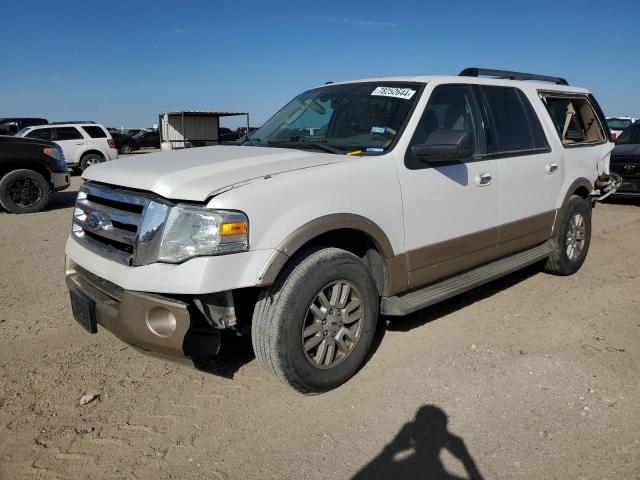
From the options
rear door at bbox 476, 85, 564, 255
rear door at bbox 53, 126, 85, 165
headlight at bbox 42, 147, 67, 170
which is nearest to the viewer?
rear door at bbox 476, 85, 564, 255

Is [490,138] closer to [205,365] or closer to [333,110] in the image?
[333,110]

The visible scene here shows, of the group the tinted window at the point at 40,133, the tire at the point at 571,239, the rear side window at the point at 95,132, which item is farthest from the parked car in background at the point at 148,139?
the tire at the point at 571,239

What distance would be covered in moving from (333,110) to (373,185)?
1120 millimetres

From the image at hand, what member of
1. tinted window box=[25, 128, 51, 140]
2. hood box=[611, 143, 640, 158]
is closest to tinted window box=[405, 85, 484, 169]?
hood box=[611, 143, 640, 158]

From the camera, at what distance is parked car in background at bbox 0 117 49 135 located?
20.8 meters

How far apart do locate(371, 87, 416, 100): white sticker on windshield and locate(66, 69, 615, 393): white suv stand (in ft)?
0.05

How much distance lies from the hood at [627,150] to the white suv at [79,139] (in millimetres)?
15043

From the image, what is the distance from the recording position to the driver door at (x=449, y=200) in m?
3.55

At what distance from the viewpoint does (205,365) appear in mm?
3527

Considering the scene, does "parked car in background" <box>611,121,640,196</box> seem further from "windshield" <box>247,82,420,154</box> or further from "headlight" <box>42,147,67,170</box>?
"headlight" <box>42,147,67,170</box>

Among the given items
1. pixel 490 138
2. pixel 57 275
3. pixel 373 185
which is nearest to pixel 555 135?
pixel 490 138

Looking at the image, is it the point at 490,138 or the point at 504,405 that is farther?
the point at 490,138

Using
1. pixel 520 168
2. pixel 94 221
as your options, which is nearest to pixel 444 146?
pixel 520 168

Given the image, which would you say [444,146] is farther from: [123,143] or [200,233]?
[123,143]
